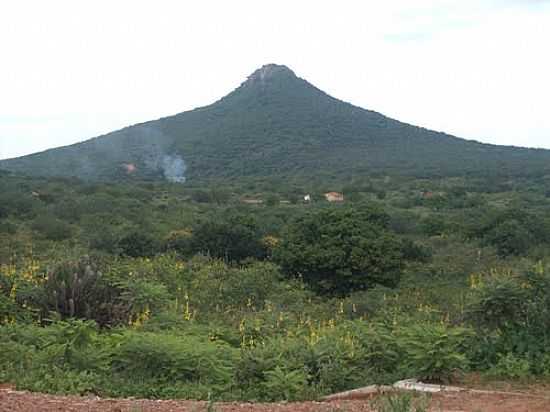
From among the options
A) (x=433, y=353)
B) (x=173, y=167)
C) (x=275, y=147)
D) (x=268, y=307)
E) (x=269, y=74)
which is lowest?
(x=268, y=307)

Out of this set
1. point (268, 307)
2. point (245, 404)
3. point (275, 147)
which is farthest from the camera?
point (275, 147)

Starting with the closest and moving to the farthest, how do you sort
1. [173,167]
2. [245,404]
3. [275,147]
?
1. [245,404]
2. [173,167]
3. [275,147]

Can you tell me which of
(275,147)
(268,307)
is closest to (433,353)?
→ (268,307)

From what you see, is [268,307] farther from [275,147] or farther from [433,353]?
[275,147]

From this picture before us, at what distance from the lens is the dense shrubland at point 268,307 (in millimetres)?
6871

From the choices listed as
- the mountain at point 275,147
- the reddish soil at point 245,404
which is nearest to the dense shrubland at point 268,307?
the reddish soil at point 245,404

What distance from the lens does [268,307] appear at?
36.1 feet

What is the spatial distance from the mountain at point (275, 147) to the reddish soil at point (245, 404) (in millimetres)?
51151

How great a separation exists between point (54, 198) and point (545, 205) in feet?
60.2

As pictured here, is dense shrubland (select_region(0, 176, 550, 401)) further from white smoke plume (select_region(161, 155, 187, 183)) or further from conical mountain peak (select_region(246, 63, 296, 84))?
conical mountain peak (select_region(246, 63, 296, 84))

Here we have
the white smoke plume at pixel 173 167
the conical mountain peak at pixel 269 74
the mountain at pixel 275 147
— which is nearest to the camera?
the mountain at pixel 275 147

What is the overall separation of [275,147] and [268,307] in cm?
6622

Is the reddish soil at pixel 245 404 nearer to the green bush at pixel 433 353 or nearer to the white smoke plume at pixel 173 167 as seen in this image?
the green bush at pixel 433 353

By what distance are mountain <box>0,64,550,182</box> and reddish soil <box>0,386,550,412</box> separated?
51.2m
